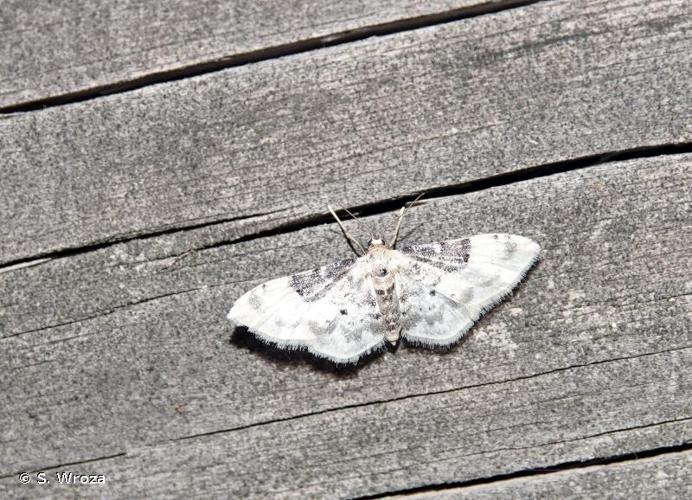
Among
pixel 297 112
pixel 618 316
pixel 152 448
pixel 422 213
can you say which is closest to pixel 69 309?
pixel 152 448

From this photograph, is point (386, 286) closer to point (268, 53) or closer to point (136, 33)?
point (268, 53)

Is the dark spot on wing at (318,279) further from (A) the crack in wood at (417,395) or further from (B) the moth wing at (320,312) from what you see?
(A) the crack in wood at (417,395)

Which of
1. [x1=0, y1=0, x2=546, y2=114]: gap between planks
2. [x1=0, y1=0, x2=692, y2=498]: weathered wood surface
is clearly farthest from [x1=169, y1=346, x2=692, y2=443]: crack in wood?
[x1=0, y1=0, x2=546, y2=114]: gap between planks

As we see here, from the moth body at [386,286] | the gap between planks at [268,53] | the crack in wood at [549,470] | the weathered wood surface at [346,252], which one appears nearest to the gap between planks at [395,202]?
the weathered wood surface at [346,252]

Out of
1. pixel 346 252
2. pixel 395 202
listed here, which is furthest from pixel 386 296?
pixel 395 202

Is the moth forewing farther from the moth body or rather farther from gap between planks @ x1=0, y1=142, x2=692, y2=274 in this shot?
gap between planks @ x1=0, y1=142, x2=692, y2=274

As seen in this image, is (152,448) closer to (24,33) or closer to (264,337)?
(264,337)

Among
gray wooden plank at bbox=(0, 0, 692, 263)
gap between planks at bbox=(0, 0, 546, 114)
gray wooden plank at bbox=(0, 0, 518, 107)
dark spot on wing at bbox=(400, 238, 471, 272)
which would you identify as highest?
gray wooden plank at bbox=(0, 0, 518, 107)
